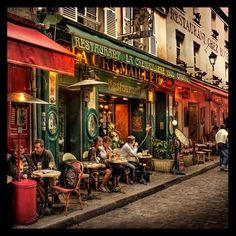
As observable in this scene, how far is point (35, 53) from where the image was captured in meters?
6.61

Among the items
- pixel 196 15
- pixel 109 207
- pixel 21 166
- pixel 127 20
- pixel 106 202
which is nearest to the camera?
pixel 21 166

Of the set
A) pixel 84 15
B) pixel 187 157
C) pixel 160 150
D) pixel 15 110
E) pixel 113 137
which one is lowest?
pixel 187 157

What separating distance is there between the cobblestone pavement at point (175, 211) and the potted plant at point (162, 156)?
7.06 feet

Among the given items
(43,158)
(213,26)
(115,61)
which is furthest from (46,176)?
(213,26)

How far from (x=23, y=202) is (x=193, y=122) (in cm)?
1477

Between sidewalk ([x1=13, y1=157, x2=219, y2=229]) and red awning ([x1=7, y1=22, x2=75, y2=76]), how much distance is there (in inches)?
105

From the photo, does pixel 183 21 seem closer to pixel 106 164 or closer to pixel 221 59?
pixel 221 59

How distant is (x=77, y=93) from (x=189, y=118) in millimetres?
9926

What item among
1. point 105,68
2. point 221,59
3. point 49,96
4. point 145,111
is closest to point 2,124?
point 49,96

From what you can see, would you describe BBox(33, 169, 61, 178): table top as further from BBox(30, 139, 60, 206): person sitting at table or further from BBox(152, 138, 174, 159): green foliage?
BBox(152, 138, 174, 159): green foliage

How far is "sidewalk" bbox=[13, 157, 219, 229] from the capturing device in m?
6.38

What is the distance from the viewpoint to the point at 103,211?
7566 millimetres

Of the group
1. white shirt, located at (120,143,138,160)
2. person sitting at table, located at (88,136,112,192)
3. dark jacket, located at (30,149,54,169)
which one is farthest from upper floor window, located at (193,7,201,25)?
dark jacket, located at (30,149,54,169)

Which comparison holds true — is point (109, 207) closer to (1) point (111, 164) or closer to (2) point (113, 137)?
(1) point (111, 164)
